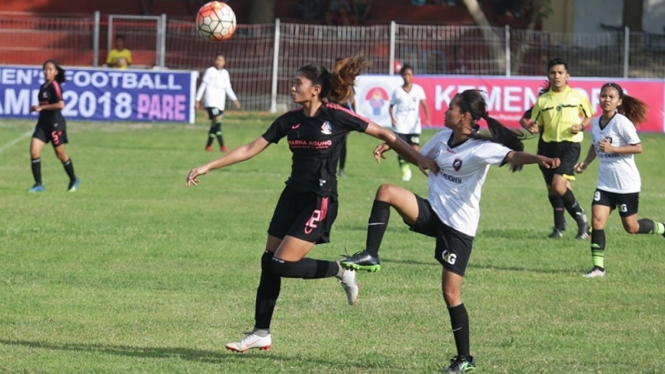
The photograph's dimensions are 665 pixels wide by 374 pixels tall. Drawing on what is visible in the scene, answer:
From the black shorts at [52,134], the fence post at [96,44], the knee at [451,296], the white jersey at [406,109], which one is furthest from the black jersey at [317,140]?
the fence post at [96,44]

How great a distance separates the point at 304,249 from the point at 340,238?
612 cm

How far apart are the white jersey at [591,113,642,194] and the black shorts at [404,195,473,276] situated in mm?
4430

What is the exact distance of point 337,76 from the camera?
7.70 metres

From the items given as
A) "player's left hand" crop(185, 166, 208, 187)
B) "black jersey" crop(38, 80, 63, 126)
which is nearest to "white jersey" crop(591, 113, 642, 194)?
"player's left hand" crop(185, 166, 208, 187)

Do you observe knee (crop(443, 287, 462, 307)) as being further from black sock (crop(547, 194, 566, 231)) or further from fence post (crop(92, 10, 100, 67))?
fence post (crop(92, 10, 100, 67))

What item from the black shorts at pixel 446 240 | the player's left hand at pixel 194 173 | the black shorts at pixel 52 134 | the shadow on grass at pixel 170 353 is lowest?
the shadow on grass at pixel 170 353

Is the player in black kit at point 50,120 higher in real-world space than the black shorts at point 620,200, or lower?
higher

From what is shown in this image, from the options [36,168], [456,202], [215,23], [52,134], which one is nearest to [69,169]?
[36,168]

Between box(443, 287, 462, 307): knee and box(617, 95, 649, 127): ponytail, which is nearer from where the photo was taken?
box(443, 287, 462, 307): knee

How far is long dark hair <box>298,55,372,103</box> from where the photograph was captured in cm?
768

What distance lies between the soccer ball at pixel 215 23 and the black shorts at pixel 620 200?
4981mm

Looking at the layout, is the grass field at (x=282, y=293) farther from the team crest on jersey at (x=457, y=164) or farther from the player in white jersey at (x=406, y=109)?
the player in white jersey at (x=406, y=109)

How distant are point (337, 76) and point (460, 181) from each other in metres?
1.08

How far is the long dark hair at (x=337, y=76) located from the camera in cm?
768
